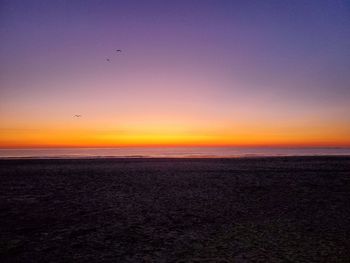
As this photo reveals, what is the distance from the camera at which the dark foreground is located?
11.6 metres

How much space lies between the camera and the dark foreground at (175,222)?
38.0 ft

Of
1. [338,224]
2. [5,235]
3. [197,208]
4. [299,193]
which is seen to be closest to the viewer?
[5,235]

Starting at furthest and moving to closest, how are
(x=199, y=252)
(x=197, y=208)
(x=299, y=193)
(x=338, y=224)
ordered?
(x=299, y=193) → (x=197, y=208) → (x=338, y=224) → (x=199, y=252)

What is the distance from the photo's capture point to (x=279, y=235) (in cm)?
1364

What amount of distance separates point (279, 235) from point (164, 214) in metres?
5.67

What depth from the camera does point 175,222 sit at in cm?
1578

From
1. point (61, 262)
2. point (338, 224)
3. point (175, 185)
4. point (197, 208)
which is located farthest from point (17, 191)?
point (338, 224)

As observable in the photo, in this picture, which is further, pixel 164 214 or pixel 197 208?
pixel 197 208

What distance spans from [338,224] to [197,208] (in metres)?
6.56

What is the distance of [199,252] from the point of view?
11656 millimetres

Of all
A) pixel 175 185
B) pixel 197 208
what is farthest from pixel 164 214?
pixel 175 185

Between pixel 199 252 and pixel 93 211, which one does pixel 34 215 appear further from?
pixel 199 252

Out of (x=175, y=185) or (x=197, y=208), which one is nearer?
(x=197, y=208)

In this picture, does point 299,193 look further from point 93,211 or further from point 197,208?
point 93,211
